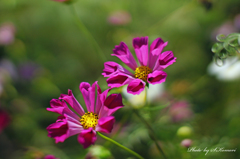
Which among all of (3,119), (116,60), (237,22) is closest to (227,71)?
(237,22)

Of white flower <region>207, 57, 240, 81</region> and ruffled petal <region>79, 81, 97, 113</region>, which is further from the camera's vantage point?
white flower <region>207, 57, 240, 81</region>

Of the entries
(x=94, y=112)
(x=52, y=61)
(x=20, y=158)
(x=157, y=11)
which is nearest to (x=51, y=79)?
(x=52, y=61)

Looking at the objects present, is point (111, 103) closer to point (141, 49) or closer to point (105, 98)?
point (105, 98)

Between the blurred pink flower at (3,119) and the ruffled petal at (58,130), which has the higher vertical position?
the blurred pink flower at (3,119)

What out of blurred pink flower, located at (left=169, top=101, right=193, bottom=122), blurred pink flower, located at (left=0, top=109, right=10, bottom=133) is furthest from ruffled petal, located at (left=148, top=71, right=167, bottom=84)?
blurred pink flower, located at (left=0, top=109, right=10, bottom=133)

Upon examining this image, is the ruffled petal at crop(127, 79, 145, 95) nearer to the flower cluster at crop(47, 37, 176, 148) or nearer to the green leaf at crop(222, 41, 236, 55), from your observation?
the flower cluster at crop(47, 37, 176, 148)

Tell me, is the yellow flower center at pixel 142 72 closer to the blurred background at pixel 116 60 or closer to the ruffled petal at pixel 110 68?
the ruffled petal at pixel 110 68

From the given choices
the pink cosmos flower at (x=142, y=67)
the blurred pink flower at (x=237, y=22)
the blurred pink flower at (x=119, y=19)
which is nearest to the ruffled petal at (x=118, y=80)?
the pink cosmos flower at (x=142, y=67)
